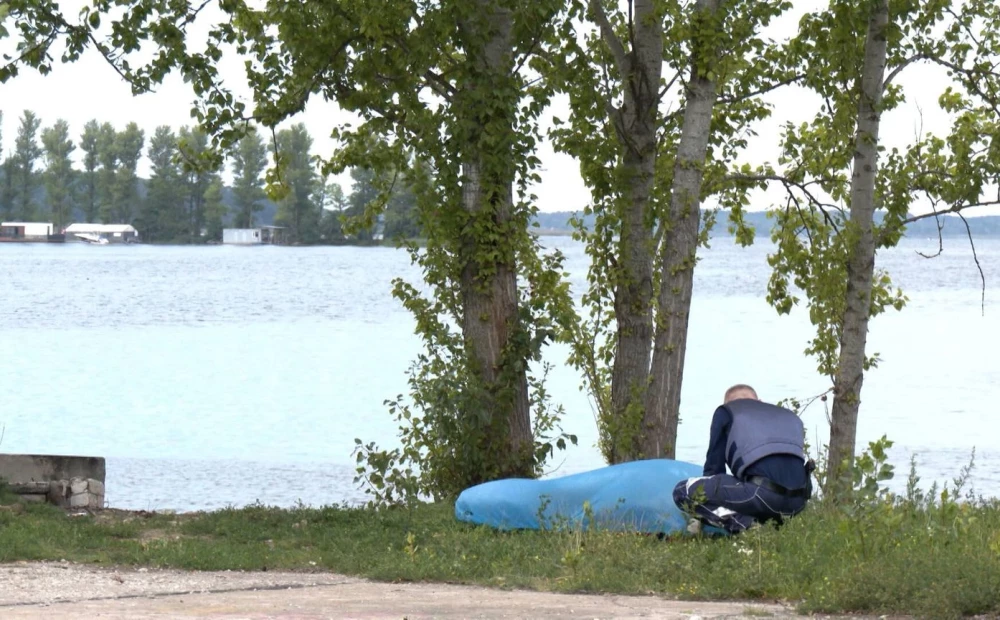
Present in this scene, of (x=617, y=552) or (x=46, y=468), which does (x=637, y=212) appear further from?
(x=617, y=552)

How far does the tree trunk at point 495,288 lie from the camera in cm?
1518

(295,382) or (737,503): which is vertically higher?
(737,503)

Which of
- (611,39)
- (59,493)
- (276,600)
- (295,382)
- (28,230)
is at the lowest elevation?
(295,382)

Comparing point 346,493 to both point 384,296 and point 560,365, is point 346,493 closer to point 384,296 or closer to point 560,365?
point 560,365

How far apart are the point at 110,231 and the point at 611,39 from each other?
472 feet

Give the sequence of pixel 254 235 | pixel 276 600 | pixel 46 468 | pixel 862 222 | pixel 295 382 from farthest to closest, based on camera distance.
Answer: pixel 254 235 < pixel 295 382 < pixel 862 222 < pixel 46 468 < pixel 276 600

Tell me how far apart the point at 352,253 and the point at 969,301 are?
100361mm

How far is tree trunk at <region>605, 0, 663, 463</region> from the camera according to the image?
1648cm

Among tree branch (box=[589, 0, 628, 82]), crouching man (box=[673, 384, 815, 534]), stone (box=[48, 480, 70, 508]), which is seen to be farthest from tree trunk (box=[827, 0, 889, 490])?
stone (box=[48, 480, 70, 508])

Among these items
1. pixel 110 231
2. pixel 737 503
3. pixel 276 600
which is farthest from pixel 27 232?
pixel 276 600

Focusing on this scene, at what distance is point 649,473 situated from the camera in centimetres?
1204

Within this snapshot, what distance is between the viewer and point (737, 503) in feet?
35.3

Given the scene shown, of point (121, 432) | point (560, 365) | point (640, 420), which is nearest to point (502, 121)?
point (640, 420)

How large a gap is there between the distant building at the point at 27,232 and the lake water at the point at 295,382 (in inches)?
2968
